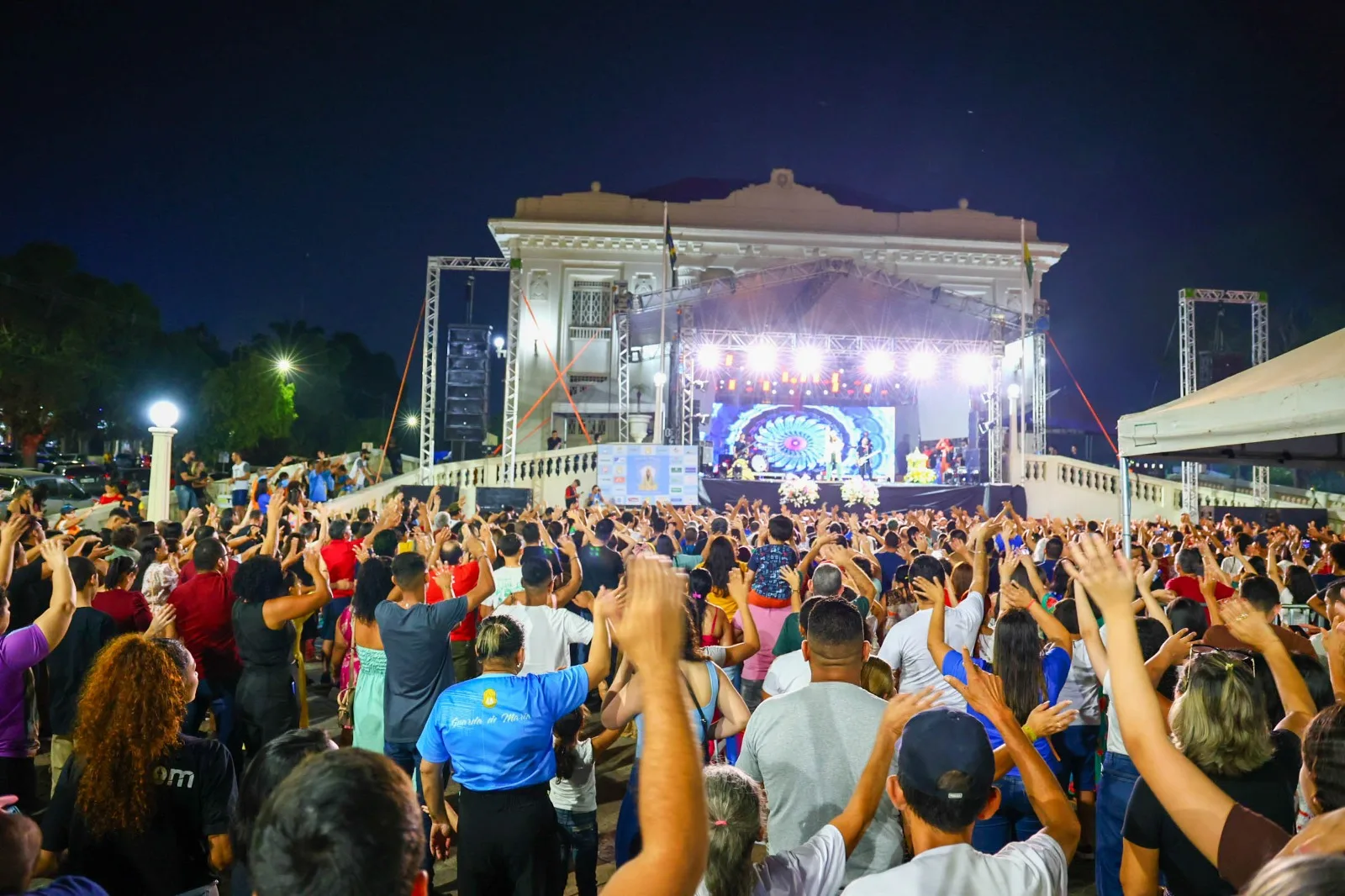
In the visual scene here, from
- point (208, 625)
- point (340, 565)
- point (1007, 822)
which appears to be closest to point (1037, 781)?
point (1007, 822)

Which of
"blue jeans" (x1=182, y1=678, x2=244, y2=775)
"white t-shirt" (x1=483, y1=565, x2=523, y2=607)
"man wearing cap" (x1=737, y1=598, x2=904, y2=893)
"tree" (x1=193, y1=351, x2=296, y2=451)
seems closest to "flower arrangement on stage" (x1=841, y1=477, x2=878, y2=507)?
"white t-shirt" (x1=483, y1=565, x2=523, y2=607)

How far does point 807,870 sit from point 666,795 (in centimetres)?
108

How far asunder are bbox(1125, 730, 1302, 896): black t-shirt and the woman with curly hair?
124 inches

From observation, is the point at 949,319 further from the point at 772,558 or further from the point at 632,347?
the point at 772,558

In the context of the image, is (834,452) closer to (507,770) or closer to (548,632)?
(548,632)

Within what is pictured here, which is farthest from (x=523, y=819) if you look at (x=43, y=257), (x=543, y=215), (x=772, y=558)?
(x=43, y=257)

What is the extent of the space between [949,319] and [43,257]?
3259cm

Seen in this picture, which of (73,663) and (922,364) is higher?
(922,364)

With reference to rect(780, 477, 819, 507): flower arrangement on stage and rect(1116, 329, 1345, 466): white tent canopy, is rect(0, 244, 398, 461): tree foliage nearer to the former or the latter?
rect(780, 477, 819, 507): flower arrangement on stage

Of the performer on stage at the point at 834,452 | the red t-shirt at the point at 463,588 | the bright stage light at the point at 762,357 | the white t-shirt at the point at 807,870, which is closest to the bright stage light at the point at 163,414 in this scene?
the red t-shirt at the point at 463,588

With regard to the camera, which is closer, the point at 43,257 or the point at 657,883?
the point at 657,883

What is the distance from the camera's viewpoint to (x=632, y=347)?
28984mm

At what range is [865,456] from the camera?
29.4 meters

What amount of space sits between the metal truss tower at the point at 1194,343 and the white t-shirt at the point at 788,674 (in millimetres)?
20725
